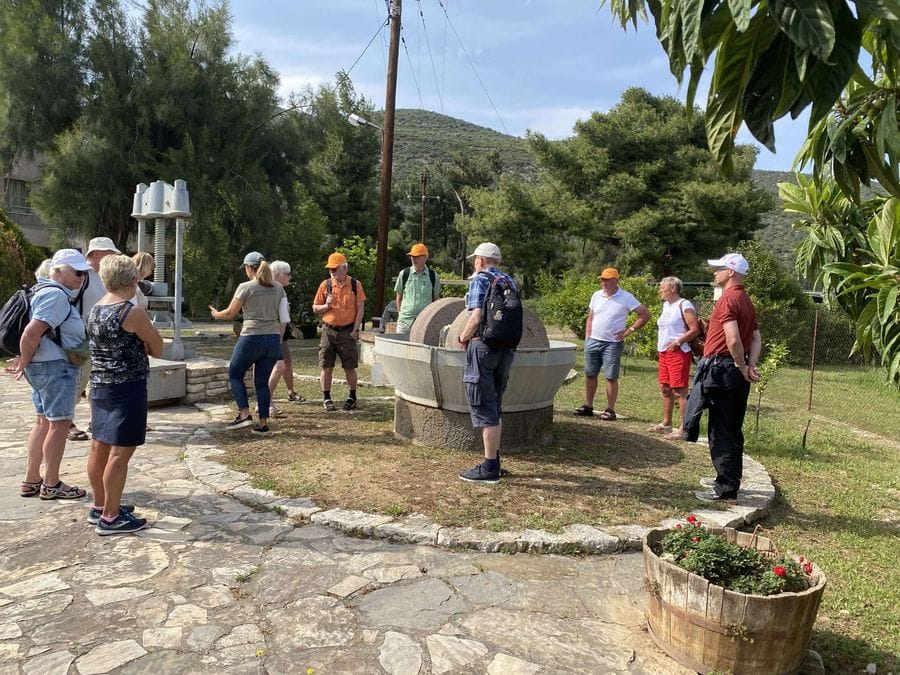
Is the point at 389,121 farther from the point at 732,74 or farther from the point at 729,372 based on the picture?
the point at 732,74

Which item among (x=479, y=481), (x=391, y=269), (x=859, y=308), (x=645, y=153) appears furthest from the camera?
(x=391, y=269)

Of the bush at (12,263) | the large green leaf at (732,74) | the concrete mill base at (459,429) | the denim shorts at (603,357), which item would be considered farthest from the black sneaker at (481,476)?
the bush at (12,263)

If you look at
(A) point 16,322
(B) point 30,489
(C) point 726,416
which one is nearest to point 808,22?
(C) point 726,416

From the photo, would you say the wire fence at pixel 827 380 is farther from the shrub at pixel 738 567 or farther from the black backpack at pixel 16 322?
the black backpack at pixel 16 322

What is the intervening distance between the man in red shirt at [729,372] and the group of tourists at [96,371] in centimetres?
373

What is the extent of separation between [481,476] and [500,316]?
122cm

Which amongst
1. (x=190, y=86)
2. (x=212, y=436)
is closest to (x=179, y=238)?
(x=212, y=436)

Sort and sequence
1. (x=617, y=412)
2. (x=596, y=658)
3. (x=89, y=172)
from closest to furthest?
(x=596, y=658)
(x=617, y=412)
(x=89, y=172)

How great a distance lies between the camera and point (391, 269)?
3838cm

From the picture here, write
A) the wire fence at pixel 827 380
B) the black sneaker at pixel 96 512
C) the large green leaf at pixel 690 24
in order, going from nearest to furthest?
the large green leaf at pixel 690 24 < the black sneaker at pixel 96 512 < the wire fence at pixel 827 380

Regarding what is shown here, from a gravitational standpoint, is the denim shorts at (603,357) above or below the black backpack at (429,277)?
below

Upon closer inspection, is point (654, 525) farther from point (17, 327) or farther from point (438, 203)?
point (438, 203)

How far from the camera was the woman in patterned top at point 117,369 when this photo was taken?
12.4 ft

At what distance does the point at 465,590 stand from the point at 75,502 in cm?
286
